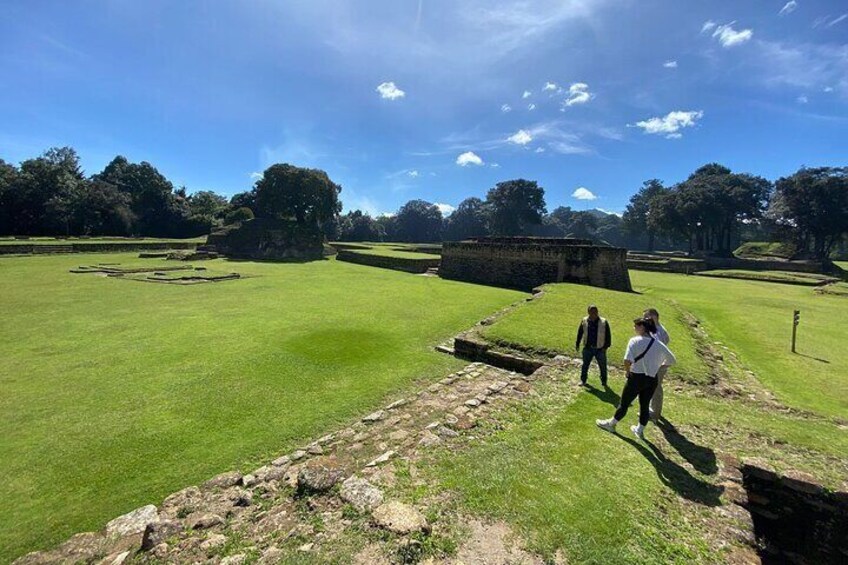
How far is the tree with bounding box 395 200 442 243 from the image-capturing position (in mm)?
64188

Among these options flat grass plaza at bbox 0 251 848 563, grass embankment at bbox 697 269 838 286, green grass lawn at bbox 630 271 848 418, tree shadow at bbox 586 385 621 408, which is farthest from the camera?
grass embankment at bbox 697 269 838 286

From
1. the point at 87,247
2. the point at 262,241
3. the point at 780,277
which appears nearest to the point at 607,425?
the point at 780,277

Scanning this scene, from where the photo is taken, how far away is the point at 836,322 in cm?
1050

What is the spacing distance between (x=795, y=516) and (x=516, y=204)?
52.5 m

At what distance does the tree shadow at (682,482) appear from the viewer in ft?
10.5

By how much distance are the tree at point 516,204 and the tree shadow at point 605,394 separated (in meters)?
50.4

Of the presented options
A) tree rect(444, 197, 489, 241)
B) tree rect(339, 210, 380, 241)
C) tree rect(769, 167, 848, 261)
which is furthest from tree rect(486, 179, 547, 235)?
tree rect(769, 167, 848, 261)

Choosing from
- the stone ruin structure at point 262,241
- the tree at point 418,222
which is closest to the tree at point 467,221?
the tree at point 418,222

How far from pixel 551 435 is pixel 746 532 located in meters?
1.64

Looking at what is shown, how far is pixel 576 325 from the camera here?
341 inches

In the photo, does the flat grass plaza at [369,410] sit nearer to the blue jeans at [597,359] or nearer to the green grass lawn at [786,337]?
the green grass lawn at [786,337]

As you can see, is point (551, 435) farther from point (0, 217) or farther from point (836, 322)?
point (0, 217)

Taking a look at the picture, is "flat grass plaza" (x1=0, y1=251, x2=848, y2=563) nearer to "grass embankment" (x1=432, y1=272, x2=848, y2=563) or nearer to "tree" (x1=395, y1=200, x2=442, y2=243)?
"grass embankment" (x1=432, y1=272, x2=848, y2=563)

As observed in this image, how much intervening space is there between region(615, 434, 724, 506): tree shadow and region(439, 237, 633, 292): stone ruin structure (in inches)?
524
